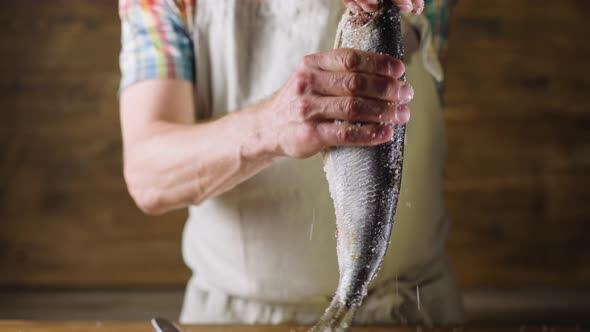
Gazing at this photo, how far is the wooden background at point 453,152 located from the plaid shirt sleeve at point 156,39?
1.26 meters

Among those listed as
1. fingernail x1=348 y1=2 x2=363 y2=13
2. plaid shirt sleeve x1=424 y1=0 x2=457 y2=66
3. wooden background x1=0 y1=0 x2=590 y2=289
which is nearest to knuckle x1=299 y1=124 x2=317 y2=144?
fingernail x1=348 y1=2 x2=363 y2=13

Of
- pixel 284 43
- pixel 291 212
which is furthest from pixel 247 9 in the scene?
pixel 291 212

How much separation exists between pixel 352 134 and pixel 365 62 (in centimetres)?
7

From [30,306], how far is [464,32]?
1783 mm

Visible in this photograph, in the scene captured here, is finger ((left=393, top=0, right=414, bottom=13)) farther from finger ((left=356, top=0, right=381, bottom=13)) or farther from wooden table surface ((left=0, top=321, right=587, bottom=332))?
wooden table surface ((left=0, top=321, right=587, bottom=332))

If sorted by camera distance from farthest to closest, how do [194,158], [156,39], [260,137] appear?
[156,39] < [194,158] < [260,137]

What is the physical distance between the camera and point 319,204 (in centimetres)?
85

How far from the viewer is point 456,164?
7.48 ft

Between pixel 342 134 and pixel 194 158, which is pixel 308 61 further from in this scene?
pixel 194 158

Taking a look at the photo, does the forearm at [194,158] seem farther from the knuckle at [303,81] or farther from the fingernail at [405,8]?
the fingernail at [405,8]

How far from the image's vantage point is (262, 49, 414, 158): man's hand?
1.98 feet

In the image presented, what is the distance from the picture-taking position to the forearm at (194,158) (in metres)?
0.83

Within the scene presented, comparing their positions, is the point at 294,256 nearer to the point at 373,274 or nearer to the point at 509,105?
the point at 373,274

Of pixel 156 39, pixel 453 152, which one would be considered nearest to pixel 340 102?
pixel 156 39
